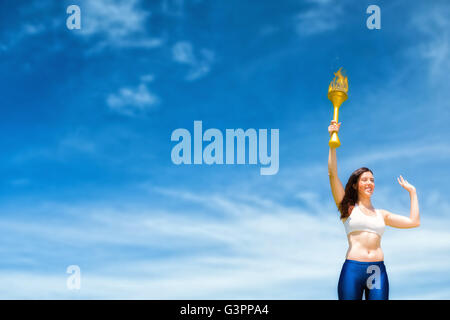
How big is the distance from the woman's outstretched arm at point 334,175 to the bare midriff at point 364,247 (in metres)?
0.69

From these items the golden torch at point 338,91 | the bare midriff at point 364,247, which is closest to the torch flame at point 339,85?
the golden torch at point 338,91

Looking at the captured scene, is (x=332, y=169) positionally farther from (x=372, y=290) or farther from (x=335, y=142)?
(x=372, y=290)

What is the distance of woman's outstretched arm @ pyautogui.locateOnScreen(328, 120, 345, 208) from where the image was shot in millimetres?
8508

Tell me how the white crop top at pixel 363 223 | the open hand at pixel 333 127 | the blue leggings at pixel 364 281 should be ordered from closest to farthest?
the blue leggings at pixel 364 281, the white crop top at pixel 363 223, the open hand at pixel 333 127

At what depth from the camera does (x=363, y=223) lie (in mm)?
8312

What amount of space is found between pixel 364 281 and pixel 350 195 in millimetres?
Answer: 1469

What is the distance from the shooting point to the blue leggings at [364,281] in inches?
319

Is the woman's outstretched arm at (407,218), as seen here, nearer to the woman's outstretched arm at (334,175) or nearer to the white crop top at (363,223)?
the white crop top at (363,223)

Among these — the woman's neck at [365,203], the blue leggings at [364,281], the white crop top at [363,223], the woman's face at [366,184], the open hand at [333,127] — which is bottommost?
the blue leggings at [364,281]
